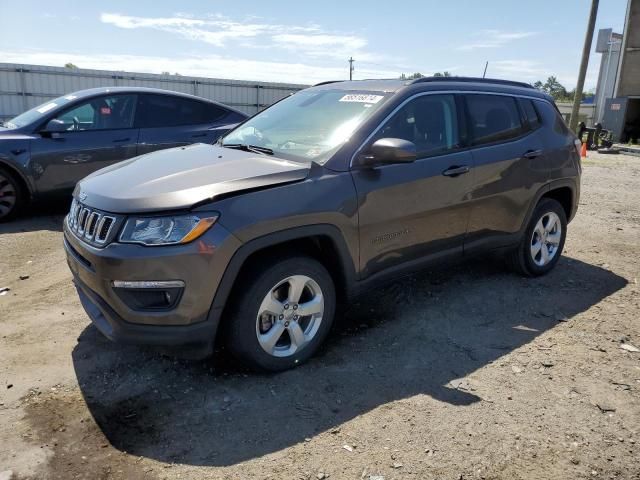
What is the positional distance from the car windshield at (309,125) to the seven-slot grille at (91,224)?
1184 millimetres

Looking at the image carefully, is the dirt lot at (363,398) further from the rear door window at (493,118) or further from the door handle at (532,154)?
the rear door window at (493,118)

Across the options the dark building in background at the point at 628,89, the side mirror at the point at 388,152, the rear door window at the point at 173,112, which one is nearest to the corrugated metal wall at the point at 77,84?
the rear door window at the point at 173,112

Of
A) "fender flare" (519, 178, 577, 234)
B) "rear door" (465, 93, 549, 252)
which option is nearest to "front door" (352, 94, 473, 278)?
"rear door" (465, 93, 549, 252)

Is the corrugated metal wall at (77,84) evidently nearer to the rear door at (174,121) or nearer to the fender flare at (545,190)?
the rear door at (174,121)

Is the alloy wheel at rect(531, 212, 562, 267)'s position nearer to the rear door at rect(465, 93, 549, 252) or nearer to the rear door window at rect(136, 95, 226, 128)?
the rear door at rect(465, 93, 549, 252)

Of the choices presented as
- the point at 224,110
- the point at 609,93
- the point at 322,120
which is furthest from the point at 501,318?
the point at 609,93

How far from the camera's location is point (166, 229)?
110 inches

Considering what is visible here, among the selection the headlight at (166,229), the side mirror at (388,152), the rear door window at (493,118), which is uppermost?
the rear door window at (493,118)

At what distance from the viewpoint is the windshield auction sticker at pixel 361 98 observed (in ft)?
12.4

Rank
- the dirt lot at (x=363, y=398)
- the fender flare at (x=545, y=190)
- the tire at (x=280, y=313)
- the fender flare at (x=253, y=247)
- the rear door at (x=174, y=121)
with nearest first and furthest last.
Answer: the dirt lot at (x=363, y=398)
the fender flare at (x=253, y=247)
the tire at (x=280, y=313)
the fender flare at (x=545, y=190)
the rear door at (x=174, y=121)

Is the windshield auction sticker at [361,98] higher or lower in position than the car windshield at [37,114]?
higher

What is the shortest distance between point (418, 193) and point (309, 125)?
3.05 feet

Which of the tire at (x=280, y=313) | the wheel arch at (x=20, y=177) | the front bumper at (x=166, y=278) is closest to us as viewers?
the front bumper at (x=166, y=278)

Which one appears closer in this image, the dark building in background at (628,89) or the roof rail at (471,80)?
the roof rail at (471,80)
